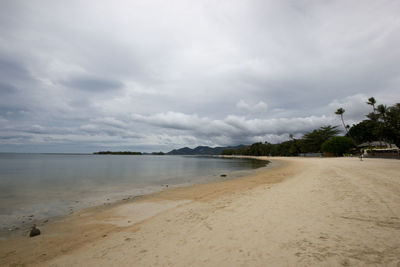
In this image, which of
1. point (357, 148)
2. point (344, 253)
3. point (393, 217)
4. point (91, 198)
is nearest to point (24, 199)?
point (91, 198)

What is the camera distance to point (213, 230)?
19.2ft

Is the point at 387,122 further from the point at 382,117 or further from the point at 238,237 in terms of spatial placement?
the point at 238,237

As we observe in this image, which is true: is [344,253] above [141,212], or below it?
above

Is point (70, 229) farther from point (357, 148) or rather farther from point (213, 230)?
point (357, 148)

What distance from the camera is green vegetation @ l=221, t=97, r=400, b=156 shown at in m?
46.1

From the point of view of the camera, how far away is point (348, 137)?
74375 mm

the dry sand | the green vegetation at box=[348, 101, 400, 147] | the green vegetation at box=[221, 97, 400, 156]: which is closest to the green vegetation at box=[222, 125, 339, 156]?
the green vegetation at box=[221, 97, 400, 156]

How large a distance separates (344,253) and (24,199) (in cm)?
1835

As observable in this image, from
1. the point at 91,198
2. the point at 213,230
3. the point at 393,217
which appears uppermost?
the point at 393,217

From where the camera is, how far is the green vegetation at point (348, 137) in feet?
151

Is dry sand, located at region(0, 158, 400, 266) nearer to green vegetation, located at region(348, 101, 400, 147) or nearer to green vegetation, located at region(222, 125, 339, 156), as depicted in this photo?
green vegetation, located at region(348, 101, 400, 147)

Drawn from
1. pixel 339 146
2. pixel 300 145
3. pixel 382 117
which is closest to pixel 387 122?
pixel 382 117

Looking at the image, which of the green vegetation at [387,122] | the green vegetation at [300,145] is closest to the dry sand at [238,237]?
the green vegetation at [387,122]

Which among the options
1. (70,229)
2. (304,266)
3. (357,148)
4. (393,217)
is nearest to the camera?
(304,266)
